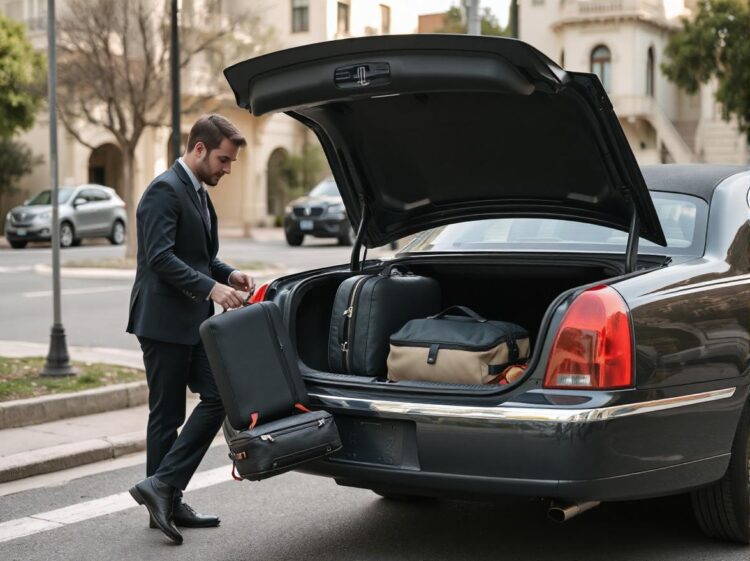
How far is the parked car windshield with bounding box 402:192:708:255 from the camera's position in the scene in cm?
497

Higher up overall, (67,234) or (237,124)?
(237,124)

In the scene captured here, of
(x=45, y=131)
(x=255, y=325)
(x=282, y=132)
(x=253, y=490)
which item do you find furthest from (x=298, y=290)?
(x=282, y=132)

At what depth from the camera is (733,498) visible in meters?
4.58

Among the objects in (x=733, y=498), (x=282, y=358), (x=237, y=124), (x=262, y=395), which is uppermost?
(x=237, y=124)

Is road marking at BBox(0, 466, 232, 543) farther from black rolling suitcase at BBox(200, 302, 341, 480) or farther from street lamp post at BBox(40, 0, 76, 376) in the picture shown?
street lamp post at BBox(40, 0, 76, 376)

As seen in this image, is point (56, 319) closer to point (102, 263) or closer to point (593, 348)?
point (593, 348)

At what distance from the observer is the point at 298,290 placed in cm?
501

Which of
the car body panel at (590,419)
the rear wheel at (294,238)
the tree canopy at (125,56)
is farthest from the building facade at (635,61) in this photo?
the car body panel at (590,419)

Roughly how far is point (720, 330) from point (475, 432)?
45.9 inches

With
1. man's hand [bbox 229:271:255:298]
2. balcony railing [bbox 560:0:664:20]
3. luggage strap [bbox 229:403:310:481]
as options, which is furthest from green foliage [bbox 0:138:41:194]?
luggage strap [bbox 229:403:310:481]

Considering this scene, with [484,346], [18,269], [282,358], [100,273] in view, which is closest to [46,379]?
[282,358]

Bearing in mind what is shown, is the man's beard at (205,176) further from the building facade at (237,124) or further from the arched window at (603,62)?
Result: the arched window at (603,62)

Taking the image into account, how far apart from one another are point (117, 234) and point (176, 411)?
2548 centimetres

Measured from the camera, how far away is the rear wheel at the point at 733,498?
4.58 metres
